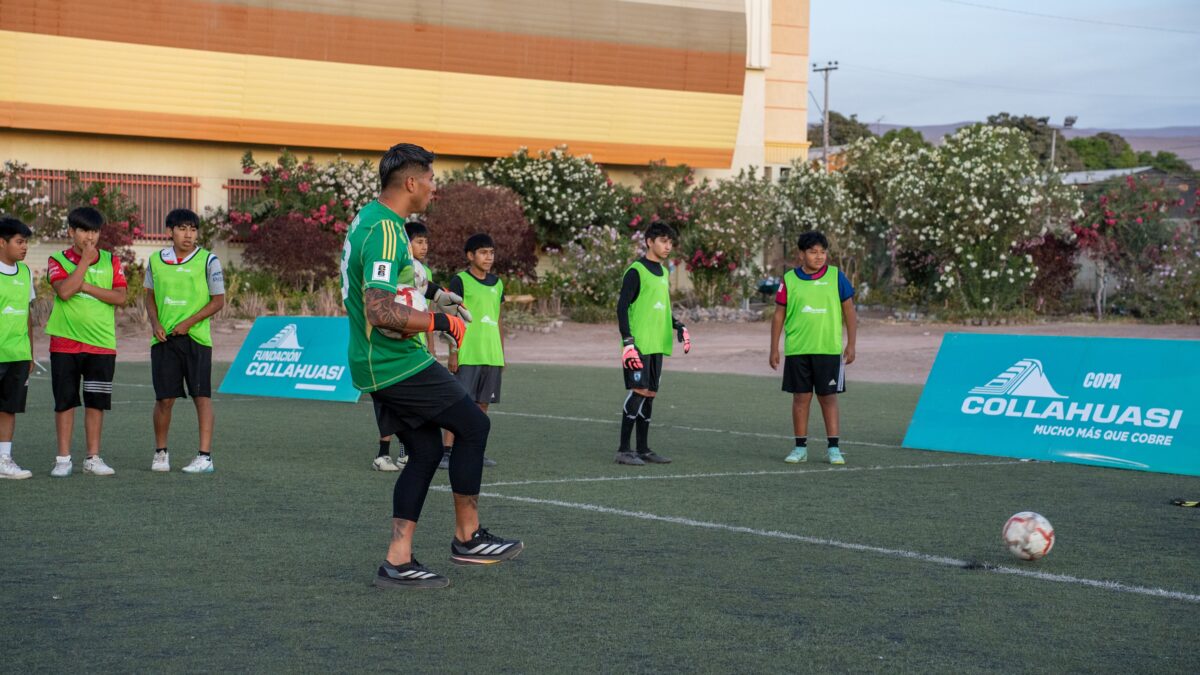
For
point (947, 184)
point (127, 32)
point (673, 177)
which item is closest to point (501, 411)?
point (947, 184)

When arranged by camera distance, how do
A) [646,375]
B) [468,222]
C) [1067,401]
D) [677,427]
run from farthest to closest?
[468,222]
[677,427]
[1067,401]
[646,375]

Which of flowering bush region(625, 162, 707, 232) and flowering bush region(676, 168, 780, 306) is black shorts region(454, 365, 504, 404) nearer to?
flowering bush region(676, 168, 780, 306)

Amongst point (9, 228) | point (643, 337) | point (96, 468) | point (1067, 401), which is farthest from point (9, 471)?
point (1067, 401)

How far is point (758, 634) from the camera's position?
5.59 meters

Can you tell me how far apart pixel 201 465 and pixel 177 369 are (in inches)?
29.7

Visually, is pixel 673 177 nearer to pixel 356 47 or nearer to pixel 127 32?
pixel 356 47

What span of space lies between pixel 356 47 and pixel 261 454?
25715 mm

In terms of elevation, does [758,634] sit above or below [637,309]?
below

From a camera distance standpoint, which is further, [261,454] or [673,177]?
[673,177]

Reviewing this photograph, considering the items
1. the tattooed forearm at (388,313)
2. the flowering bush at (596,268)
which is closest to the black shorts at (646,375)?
the tattooed forearm at (388,313)

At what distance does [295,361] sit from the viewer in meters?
17.5

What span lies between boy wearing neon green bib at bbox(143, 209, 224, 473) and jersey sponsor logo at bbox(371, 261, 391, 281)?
4.34 metres

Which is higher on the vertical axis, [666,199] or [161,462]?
[666,199]

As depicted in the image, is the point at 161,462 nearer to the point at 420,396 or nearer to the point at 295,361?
the point at 420,396
